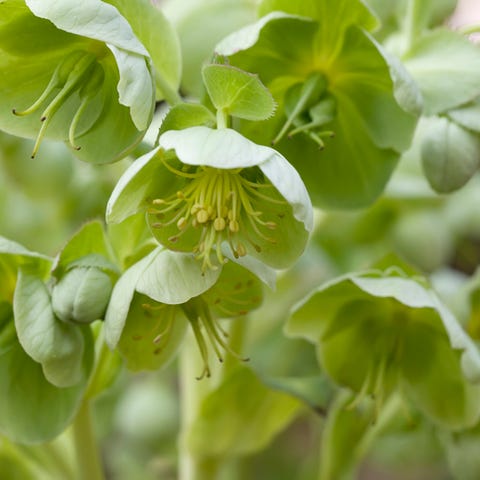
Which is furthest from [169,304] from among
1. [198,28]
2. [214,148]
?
[198,28]

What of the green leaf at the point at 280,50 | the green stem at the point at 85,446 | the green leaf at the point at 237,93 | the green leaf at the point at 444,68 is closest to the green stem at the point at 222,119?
the green leaf at the point at 237,93

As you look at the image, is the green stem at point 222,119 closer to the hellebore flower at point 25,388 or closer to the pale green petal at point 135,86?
the pale green petal at point 135,86

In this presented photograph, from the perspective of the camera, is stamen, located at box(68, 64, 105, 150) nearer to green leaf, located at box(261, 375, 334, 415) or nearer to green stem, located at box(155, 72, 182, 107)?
green stem, located at box(155, 72, 182, 107)

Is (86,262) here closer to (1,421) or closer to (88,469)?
(1,421)

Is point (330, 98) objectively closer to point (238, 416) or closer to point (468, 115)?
point (468, 115)

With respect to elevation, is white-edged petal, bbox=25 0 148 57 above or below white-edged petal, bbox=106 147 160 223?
above

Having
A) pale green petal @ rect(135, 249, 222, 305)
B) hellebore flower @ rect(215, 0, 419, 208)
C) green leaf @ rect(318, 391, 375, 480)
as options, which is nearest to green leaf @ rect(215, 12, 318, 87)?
hellebore flower @ rect(215, 0, 419, 208)
